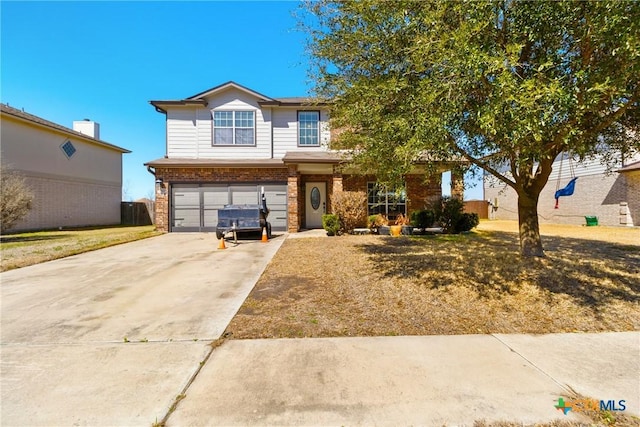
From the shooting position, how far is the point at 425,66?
4203 millimetres

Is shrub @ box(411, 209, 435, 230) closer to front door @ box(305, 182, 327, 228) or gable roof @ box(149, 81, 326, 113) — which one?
front door @ box(305, 182, 327, 228)

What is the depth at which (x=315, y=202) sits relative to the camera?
15297 millimetres

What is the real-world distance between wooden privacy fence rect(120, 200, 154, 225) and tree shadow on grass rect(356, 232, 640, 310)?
68.1 feet

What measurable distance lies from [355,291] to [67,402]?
3869mm

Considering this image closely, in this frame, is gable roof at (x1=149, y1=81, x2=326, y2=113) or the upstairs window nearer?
gable roof at (x1=149, y1=81, x2=326, y2=113)

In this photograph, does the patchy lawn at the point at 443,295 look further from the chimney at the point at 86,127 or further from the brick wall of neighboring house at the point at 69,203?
the chimney at the point at 86,127

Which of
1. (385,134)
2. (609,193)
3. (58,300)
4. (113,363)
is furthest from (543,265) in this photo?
(609,193)

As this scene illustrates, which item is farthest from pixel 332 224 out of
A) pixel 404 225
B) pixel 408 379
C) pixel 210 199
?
pixel 408 379

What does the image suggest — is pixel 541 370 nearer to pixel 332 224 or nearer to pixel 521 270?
pixel 521 270

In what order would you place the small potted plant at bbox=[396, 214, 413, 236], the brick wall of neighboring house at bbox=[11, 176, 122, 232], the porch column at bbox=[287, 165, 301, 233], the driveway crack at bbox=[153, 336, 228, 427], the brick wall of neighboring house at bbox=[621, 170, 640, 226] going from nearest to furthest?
1. the driveway crack at bbox=[153, 336, 228, 427]
2. the small potted plant at bbox=[396, 214, 413, 236]
3. the porch column at bbox=[287, 165, 301, 233]
4. the brick wall of neighboring house at bbox=[621, 170, 640, 226]
5. the brick wall of neighboring house at bbox=[11, 176, 122, 232]

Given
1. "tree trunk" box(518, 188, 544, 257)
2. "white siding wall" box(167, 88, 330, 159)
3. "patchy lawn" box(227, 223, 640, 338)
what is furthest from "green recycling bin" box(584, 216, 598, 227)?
"white siding wall" box(167, 88, 330, 159)

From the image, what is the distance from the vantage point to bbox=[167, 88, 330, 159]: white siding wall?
14.6 m

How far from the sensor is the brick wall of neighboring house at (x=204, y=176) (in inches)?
551

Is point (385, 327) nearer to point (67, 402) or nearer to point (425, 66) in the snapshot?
point (67, 402)
